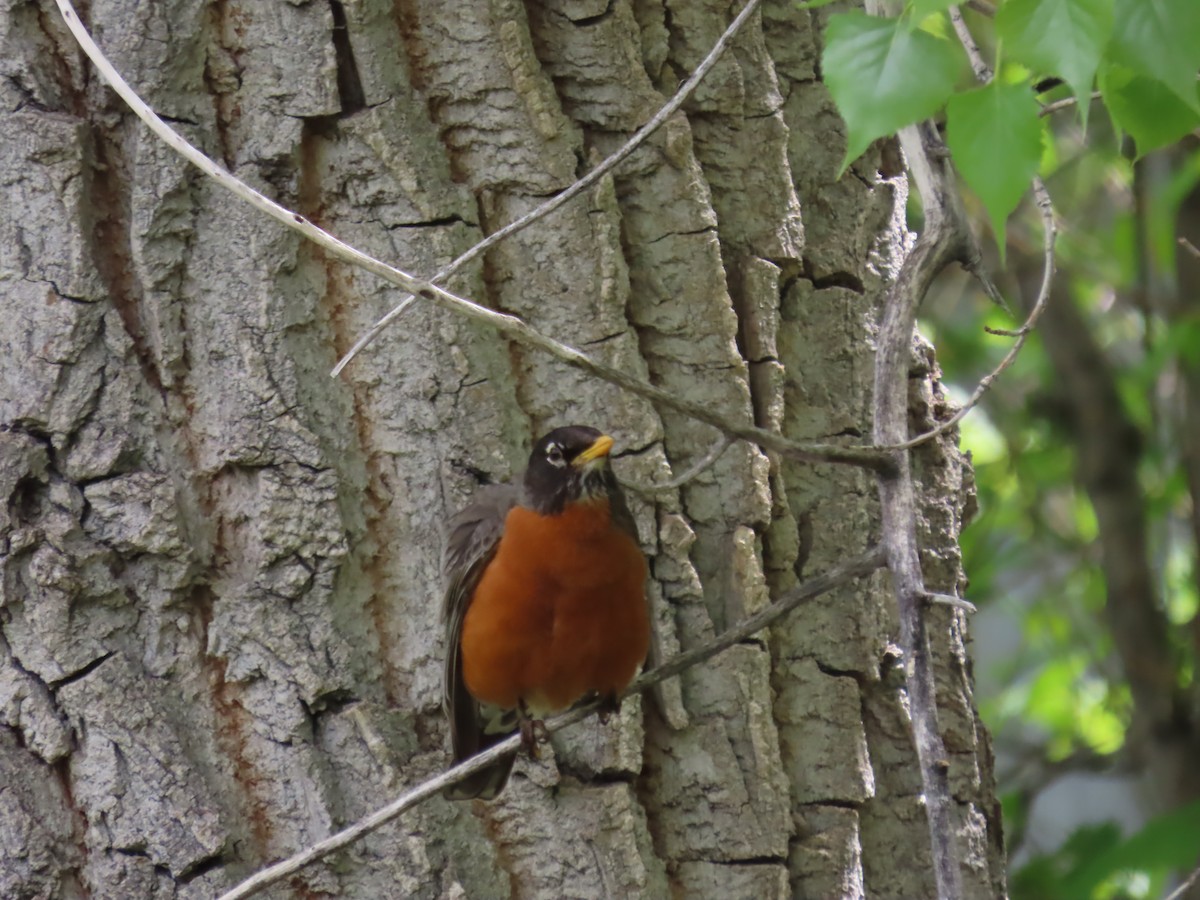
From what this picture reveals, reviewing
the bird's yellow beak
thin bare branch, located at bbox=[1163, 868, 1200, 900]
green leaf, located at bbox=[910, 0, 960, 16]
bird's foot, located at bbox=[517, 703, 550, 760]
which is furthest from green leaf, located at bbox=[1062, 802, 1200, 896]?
green leaf, located at bbox=[910, 0, 960, 16]

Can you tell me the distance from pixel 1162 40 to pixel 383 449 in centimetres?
169

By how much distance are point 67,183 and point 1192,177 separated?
3.63 meters

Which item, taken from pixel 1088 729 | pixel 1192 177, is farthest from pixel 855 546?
pixel 1088 729

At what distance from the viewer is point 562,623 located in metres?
3.09

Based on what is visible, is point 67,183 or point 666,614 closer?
point 67,183

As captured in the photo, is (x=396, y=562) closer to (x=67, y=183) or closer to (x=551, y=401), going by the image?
(x=551, y=401)

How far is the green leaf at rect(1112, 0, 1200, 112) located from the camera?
1.54 m

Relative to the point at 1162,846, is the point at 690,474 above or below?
above

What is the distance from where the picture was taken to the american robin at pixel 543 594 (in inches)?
110

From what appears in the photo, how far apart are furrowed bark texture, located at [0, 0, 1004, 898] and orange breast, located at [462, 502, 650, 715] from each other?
14 cm

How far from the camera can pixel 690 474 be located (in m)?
2.34

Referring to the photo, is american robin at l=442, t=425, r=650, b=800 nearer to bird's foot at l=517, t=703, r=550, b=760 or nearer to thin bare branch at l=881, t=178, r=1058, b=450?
bird's foot at l=517, t=703, r=550, b=760

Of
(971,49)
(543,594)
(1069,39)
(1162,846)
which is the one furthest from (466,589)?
(1162,846)

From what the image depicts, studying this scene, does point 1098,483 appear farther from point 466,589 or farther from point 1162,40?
point 1162,40
